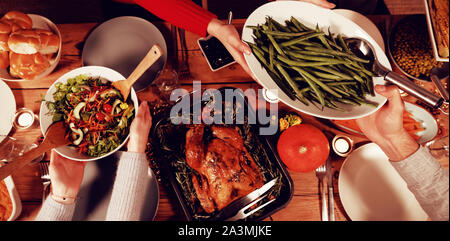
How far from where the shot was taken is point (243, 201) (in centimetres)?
132

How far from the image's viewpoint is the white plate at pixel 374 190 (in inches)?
53.9

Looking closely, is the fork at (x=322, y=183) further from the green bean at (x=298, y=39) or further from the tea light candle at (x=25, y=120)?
the tea light candle at (x=25, y=120)

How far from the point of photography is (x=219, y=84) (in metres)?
1.58

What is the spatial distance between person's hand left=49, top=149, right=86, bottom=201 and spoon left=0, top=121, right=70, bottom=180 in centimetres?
18

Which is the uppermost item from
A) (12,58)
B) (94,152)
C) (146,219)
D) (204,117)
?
(12,58)

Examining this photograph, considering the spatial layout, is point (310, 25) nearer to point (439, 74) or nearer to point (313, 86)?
point (313, 86)

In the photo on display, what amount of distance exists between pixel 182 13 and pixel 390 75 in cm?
111

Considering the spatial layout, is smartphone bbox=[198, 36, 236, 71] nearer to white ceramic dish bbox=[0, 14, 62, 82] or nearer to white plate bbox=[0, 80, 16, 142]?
white ceramic dish bbox=[0, 14, 62, 82]

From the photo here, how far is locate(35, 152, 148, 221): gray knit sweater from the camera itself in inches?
51.4

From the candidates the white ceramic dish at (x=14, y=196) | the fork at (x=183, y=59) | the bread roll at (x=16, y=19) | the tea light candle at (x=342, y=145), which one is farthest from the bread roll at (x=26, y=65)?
the tea light candle at (x=342, y=145)

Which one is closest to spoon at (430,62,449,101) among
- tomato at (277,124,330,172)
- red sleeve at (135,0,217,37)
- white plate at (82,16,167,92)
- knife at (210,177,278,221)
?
tomato at (277,124,330,172)

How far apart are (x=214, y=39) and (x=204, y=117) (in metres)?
0.49
